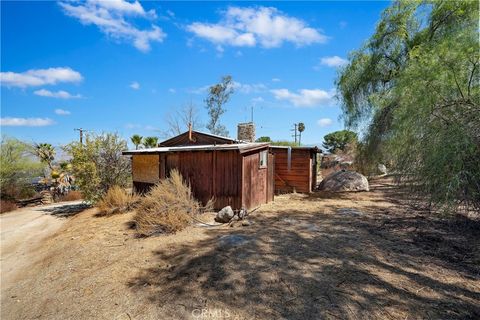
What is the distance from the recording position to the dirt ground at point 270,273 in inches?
137

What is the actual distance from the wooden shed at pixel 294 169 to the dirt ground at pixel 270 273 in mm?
5037

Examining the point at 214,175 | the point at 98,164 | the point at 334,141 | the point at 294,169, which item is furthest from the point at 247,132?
the point at 334,141

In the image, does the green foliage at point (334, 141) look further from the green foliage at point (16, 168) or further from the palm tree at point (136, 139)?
the green foliage at point (16, 168)

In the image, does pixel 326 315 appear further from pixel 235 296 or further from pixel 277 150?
pixel 277 150

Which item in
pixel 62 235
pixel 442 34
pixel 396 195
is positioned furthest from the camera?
pixel 442 34

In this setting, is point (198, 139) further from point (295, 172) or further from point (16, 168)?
point (16, 168)

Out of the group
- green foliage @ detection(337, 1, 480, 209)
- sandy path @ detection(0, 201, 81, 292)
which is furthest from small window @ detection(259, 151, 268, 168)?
sandy path @ detection(0, 201, 81, 292)

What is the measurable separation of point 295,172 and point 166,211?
7.21 metres

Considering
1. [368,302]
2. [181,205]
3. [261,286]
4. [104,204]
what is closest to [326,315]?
[368,302]

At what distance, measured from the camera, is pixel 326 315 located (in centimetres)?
322

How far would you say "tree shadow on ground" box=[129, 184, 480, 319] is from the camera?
3.36m

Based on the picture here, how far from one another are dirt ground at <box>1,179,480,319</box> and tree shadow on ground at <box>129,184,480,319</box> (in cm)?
2

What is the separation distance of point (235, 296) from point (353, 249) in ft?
7.90

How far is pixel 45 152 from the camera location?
63.6ft
